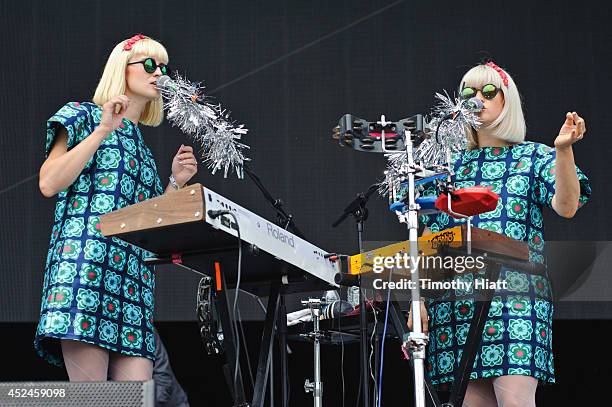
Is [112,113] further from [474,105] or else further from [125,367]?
[474,105]

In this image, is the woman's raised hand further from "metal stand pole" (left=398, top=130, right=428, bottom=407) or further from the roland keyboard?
"metal stand pole" (left=398, top=130, right=428, bottom=407)

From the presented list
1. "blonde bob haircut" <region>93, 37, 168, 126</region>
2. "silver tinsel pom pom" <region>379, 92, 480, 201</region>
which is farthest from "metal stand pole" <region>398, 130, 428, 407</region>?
"blonde bob haircut" <region>93, 37, 168, 126</region>

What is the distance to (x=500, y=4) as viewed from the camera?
468cm

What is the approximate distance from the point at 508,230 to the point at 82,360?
1.31 meters

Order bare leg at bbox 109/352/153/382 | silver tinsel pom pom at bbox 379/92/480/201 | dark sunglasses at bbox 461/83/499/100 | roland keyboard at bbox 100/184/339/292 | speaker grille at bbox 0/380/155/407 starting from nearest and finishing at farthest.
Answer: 1. speaker grille at bbox 0/380/155/407
2. roland keyboard at bbox 100/184/339/292
3. bare leg at bbox 109/352/153/382
4. silver tinsel pom pom at bbox 379/92/480/201
5. dark sunglasses at bbox 461/83/499/100

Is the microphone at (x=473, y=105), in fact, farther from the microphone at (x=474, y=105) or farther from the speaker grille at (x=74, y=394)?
the speaker grille at (x=74, y=394)

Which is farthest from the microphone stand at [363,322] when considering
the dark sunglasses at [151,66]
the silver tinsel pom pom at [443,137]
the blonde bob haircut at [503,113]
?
the dark sunglasses at [151,66]

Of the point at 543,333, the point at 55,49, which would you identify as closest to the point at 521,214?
the point at 543,333

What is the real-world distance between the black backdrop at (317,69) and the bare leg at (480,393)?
1721mm

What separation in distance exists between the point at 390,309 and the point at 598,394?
2.21 metres

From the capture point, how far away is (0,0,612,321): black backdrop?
454 centimetres

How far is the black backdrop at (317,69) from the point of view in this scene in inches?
179

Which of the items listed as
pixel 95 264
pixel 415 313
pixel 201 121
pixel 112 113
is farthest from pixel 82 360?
pixel 415 313

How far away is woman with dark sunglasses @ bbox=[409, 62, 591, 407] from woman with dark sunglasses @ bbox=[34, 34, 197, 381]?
2.91 feet
